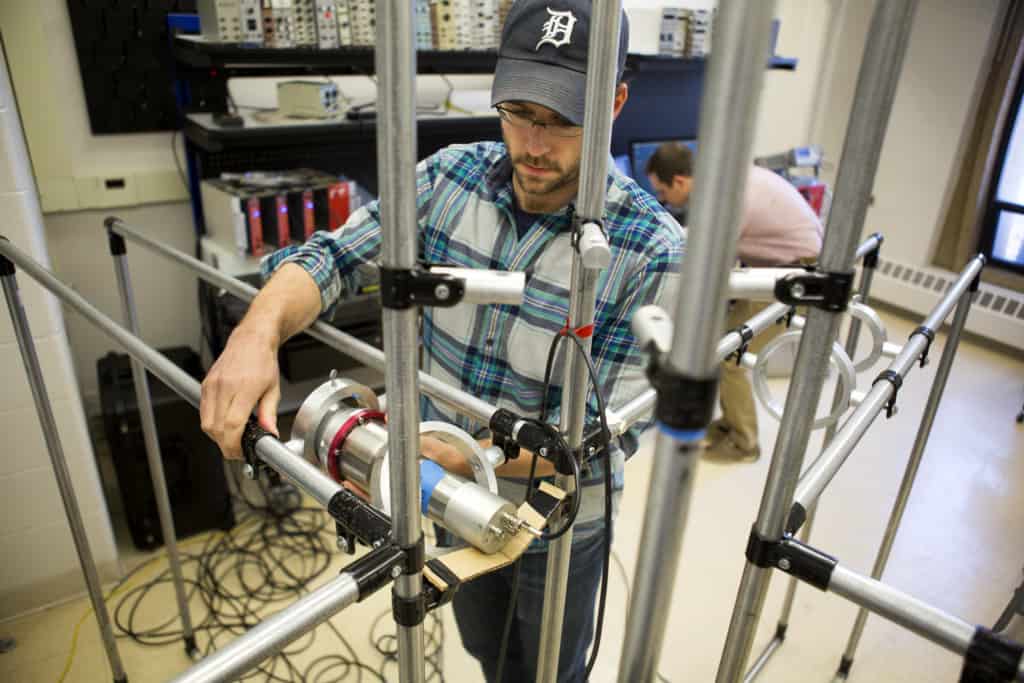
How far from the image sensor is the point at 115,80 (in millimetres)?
2402

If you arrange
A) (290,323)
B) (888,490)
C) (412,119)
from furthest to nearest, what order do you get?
(888,490), (290,323), (412,119)

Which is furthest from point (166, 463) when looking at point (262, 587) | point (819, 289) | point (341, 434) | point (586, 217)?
point (819, 289)

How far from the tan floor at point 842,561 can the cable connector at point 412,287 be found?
3.40 ft

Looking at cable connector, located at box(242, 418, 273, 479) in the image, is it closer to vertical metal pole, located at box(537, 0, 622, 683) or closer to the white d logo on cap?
vertical metal pole, located at box(537, 0, 622, 683)

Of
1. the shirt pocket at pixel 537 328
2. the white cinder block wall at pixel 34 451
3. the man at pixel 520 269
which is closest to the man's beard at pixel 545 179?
the man at pixel 520 269

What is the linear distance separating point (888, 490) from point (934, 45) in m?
2.94

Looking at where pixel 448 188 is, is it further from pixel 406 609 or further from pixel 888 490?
pixel 888 490

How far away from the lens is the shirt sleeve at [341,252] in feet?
3.62

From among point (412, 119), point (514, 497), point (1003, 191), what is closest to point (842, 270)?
point (412, 119)

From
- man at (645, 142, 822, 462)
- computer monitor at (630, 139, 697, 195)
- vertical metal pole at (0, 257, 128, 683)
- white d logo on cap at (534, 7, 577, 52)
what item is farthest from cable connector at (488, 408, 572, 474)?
computer monitor at (630, 139, 697, 195)

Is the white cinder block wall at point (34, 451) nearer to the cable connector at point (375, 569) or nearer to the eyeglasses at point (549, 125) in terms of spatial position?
the eyeglasses at point (549, 125)

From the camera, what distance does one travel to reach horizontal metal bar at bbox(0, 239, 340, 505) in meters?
0.70

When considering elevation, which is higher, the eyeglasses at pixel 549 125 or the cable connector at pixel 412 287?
the eyeglasses at pixel 549 125

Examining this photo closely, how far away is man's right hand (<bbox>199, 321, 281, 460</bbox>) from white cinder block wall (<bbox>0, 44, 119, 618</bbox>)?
116cm
